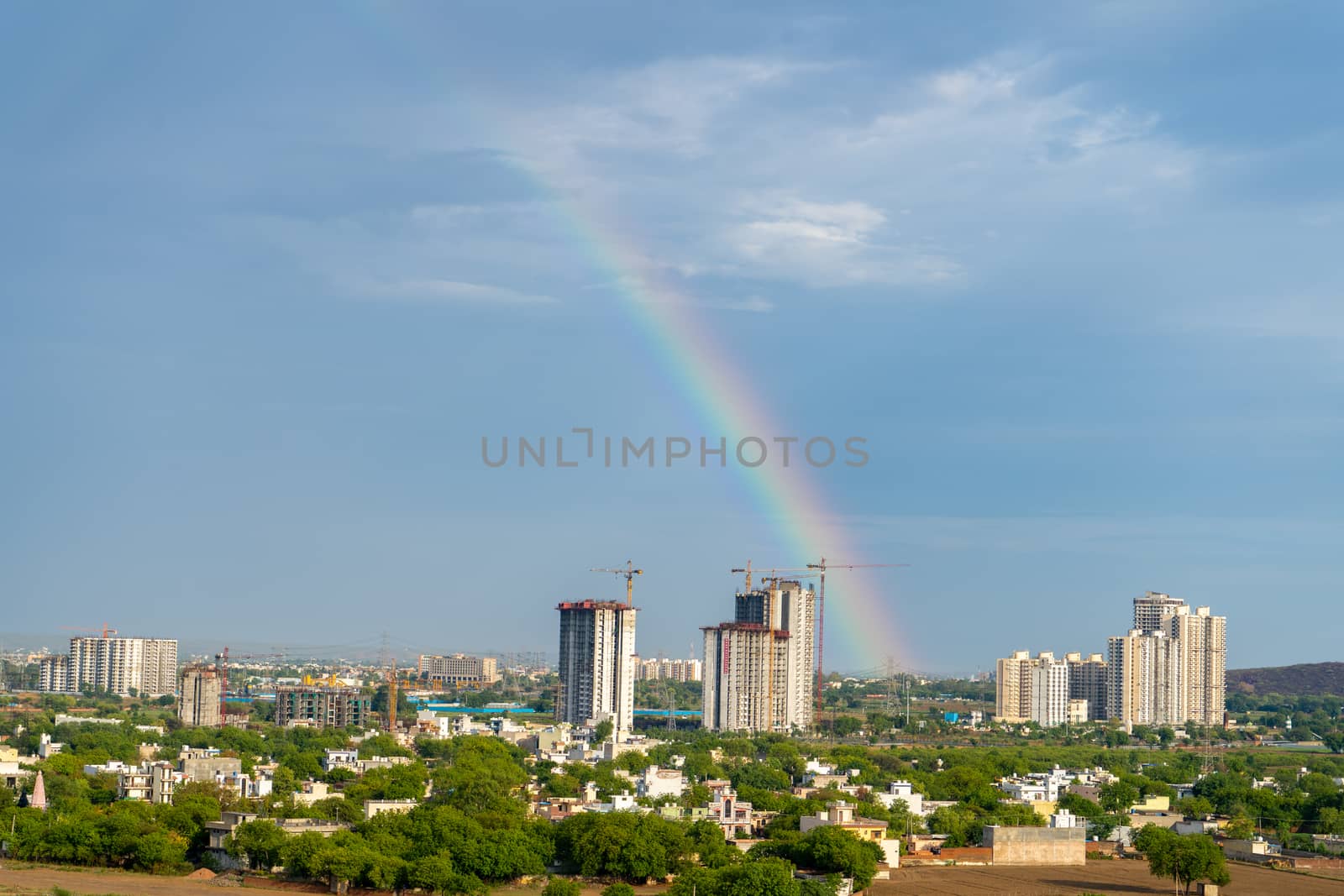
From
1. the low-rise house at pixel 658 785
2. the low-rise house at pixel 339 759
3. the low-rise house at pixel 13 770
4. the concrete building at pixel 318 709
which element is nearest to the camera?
the low-rise house at pixel 13 770

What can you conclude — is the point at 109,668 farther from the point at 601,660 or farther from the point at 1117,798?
the point at 1117,798

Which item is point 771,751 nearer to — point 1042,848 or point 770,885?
point 1042,848

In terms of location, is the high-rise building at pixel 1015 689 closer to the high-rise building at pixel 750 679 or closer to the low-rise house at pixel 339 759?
the high-rise building at pixel 750 679

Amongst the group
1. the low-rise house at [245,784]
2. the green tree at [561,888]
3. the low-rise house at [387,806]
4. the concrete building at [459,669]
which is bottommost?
the concrete building at [459,669]

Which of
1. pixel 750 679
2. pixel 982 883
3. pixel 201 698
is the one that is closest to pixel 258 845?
pixel 982 883

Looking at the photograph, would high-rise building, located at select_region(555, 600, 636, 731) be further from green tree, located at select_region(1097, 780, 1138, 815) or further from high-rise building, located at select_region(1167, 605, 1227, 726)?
high-rise building, located at select_region(1167, 605, 1227, 726)

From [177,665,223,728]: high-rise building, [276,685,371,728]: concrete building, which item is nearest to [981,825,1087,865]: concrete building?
[276,685,371,728]: concrete building

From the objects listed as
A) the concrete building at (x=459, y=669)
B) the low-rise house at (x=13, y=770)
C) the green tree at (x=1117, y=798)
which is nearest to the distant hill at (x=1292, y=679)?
the concrete building at (x=459, y=669)
